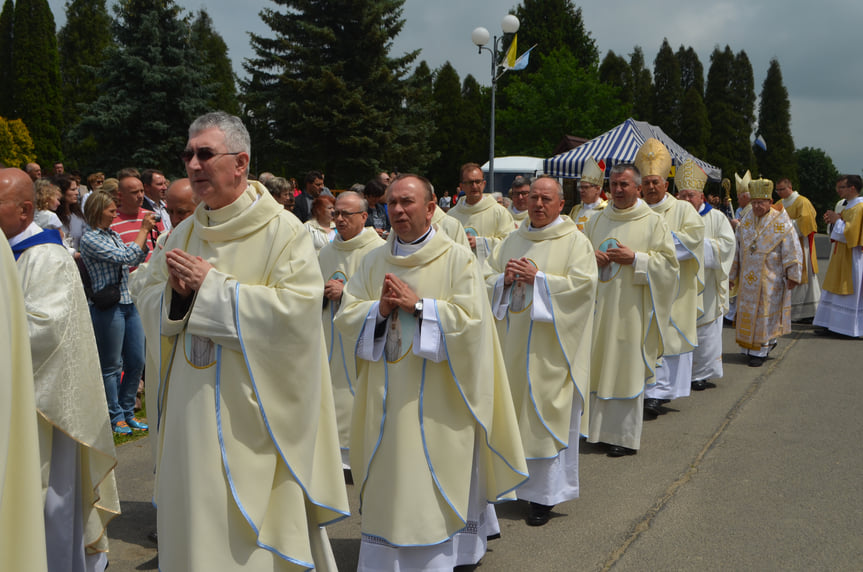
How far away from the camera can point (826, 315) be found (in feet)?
41.9

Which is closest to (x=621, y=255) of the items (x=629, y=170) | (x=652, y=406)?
(x=629, y=170)

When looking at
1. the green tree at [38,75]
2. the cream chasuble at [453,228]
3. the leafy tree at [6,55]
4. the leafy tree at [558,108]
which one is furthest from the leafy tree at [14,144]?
the cream chasuble at [453,228]

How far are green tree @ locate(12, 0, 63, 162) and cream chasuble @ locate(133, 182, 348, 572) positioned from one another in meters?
36.8

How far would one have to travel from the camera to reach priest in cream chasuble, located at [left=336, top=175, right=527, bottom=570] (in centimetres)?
388

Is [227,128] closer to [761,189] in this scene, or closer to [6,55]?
[761,189]

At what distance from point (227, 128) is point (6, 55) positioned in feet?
137

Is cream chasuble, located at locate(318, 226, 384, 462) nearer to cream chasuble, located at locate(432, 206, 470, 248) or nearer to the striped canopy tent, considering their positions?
cream chasuble, located at locate(432, 206, 470, 248)

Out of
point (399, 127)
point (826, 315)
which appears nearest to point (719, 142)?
point (399, 127)

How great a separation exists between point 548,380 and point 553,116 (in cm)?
3740

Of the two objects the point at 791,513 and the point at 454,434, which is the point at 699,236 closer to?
the point at 791,513

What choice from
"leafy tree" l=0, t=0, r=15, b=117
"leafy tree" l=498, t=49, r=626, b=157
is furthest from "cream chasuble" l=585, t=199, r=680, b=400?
"leafy tree" l=0, t=0, r=15, b=117

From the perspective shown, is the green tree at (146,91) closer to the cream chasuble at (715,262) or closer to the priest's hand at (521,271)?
the cream chasuble at (715,262)

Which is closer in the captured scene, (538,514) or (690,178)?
(538,514)

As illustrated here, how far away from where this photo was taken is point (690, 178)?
9648 mm
